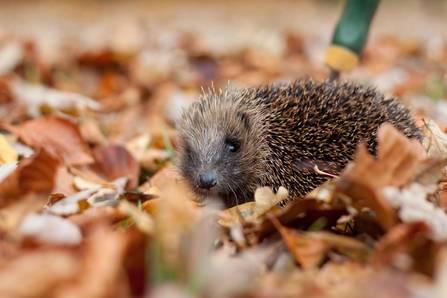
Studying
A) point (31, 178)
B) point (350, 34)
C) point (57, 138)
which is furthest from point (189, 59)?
point (31, 178)

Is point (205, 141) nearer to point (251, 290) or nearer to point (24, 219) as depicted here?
point (24, 219)

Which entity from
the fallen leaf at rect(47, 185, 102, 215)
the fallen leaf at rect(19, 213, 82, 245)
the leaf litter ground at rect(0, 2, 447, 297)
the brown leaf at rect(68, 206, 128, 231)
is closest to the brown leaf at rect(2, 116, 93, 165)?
the leaf litter ground at rect(0, 2, 447, 297)

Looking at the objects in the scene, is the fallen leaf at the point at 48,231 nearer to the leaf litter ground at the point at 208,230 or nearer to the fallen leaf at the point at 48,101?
the leaf litter ground at the point at 208,230

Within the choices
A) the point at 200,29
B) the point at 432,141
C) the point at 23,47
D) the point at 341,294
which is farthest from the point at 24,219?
the point at 200,29

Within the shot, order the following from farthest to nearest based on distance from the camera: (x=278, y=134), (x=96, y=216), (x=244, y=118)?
(x=244, y=118) < (x=278, y=134) < (x=96, y=216)

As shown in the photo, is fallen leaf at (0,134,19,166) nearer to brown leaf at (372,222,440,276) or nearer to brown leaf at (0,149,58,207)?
brown leaf at (0,149,58,207)

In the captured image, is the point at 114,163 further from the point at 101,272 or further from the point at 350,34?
the point at 350,34
